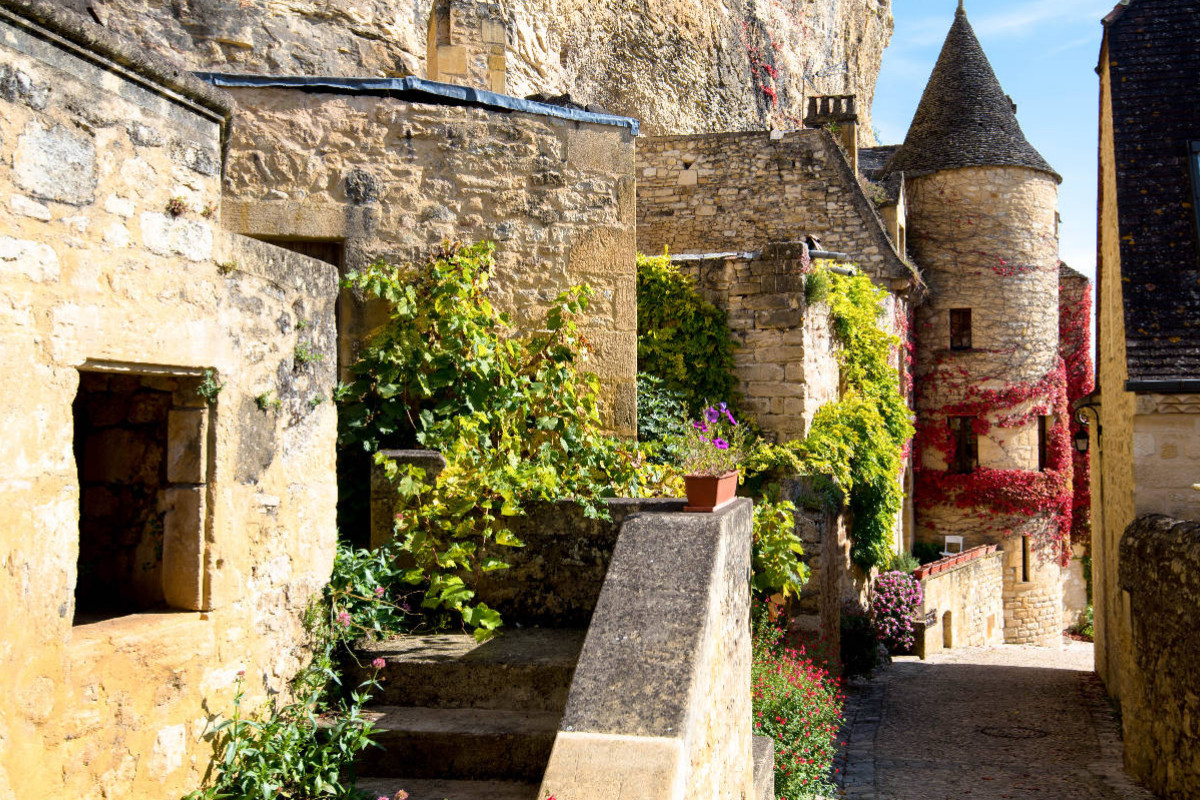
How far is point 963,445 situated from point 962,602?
4755 mm

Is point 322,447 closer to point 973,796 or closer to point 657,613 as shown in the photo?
point 657,613

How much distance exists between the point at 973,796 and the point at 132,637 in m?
6.88

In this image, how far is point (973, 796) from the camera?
314 inches

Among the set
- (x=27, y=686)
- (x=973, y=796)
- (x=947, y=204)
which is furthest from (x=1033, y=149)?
(x=27, y=686)

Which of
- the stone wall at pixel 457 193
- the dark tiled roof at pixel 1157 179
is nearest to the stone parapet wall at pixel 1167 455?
the dark tiled roof at pixel 1157 179

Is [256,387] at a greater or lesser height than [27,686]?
greater

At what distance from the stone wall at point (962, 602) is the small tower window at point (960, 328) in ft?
13.9

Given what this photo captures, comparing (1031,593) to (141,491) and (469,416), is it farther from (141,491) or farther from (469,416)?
(141,491)

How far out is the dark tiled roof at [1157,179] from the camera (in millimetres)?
8883

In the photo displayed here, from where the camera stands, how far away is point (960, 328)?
21.3m

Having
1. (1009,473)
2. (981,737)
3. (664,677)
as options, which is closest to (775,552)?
(664,677)

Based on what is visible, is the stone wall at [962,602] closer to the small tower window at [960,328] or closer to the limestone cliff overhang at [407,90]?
the small tower window at [960,328]

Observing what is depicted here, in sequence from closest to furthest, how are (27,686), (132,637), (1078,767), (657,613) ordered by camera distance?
(27,686) < (132,637) < (657,613) < (1078,767)

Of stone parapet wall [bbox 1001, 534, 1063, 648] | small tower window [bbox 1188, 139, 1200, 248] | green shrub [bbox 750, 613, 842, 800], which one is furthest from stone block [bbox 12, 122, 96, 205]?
stone parapet wall [bbox 1001, 534, 1063, 648]
